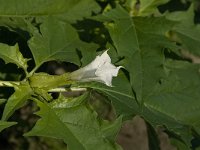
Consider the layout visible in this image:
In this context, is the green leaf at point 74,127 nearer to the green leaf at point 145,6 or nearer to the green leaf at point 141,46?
the green leaf at point 141,46

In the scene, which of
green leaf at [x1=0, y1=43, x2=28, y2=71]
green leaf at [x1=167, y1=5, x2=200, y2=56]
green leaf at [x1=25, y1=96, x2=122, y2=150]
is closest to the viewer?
green leaf at [x1=25, y1=96, x2=122, y2=150]

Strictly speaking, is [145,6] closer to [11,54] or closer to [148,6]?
[148,6]

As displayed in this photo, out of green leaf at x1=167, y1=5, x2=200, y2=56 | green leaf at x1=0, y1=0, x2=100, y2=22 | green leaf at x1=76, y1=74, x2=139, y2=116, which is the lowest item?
green leaf at x1=167, y1=5, x2=200, y2=56

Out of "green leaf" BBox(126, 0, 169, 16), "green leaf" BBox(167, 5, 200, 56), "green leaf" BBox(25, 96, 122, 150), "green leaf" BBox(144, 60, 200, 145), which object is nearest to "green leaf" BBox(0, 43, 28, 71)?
"green leaf" BBox(25, 96, 122, 150)

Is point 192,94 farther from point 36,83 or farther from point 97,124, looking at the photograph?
point 36,83

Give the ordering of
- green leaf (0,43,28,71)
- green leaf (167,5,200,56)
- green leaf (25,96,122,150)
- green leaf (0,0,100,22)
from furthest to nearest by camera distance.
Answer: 1. green leaf (167,5,200,56)
2. green leaf (0,0,100,22)
3. green leaf (0,43,28,71)
4. green leaf (25,96,122,150)

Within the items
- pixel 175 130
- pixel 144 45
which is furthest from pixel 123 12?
pixel 175 130

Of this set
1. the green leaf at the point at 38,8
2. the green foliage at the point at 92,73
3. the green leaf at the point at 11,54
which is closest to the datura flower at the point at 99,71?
the green foliage at the point at 92,73

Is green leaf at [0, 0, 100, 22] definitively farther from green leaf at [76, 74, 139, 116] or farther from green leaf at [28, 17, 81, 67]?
green leaf at [76, 74, 139, 116]
